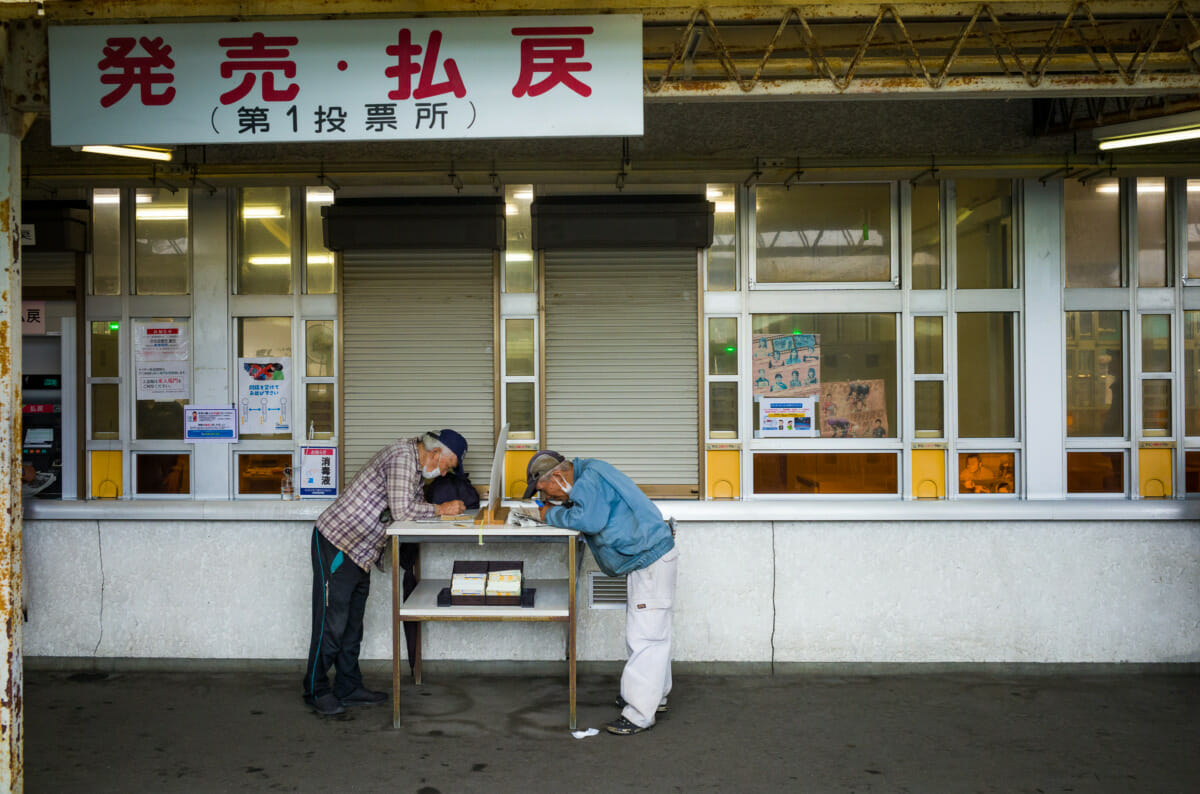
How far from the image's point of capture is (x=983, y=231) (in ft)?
21.9

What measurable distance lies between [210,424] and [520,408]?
2.41 m

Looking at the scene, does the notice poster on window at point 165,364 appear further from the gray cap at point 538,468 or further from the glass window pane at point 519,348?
the gray cap at point 538,468

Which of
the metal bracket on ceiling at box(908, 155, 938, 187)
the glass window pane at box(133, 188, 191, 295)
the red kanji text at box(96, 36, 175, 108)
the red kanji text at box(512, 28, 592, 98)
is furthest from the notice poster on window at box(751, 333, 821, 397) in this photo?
the glass window pane at box(133, 188, 191, 295)

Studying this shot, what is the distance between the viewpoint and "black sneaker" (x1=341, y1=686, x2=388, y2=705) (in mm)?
5734

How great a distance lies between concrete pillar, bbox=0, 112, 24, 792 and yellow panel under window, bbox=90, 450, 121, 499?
2.89 m

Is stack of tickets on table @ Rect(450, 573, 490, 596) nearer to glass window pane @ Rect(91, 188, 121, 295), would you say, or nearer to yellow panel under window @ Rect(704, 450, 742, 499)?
yellow panel under window @ Rect(704, 450, 742, 499)

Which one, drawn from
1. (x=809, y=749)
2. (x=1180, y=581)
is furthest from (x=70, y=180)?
(x=1180, y=581)

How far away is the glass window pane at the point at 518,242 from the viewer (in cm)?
668

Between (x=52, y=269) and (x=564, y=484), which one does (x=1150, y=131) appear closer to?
(x=564, y=484)

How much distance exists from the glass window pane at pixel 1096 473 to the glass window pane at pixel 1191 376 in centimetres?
59

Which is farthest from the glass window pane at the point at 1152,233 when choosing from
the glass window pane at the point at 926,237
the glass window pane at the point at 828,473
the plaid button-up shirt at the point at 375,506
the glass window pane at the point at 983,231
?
the plaid button-up shirt at the point at 375,506

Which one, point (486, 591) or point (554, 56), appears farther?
point (486, 591)

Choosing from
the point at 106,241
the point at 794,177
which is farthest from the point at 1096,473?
the point at 106,241

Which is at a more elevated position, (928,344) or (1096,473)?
(928,344)
